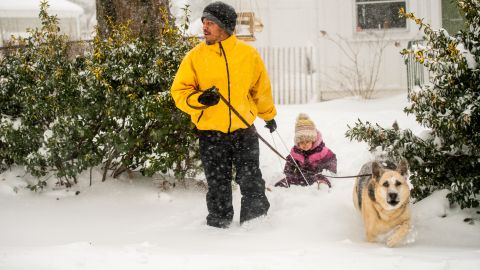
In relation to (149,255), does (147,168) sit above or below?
→ above

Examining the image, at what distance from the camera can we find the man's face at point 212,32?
14.7ft

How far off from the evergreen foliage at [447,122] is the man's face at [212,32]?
148 centimetres

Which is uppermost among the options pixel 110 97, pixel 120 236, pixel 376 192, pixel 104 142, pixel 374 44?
pixel 374 44

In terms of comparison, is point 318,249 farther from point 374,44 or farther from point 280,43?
point 280,43

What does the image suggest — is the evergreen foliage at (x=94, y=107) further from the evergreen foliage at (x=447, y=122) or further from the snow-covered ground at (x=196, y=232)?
the evergreen foliage at (x=447, y=122)

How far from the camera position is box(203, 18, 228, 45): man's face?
14.7 ft

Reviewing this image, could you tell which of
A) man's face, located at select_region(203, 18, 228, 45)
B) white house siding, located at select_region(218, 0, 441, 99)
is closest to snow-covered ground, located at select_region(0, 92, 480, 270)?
man's face, located at select_region(203, 18, 228, 45)

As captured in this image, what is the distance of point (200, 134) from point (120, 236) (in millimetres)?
1141

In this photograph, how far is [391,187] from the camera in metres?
4.02

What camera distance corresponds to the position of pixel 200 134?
15.8 ft

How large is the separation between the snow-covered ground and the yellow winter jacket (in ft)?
3.23

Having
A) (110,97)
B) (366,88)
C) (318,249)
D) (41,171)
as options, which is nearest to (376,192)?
(318,249)

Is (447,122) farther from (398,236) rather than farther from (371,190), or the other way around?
(398,236)

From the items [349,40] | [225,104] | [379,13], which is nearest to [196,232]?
[225,104]
